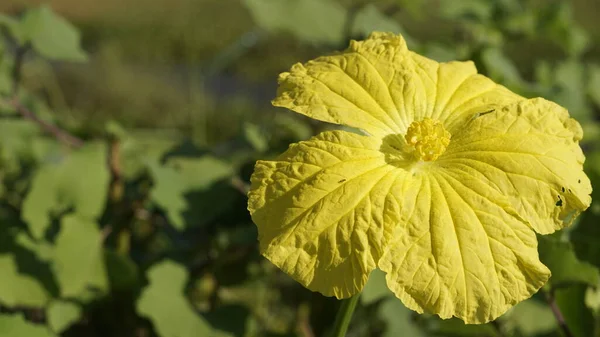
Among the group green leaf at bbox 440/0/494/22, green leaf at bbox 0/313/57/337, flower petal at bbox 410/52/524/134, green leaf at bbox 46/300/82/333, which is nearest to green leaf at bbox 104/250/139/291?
green leaf at bbox 46/300/82/333

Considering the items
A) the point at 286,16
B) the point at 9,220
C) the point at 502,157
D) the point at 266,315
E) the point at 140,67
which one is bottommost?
the point at 140,67

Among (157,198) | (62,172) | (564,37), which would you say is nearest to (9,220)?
(62,172)

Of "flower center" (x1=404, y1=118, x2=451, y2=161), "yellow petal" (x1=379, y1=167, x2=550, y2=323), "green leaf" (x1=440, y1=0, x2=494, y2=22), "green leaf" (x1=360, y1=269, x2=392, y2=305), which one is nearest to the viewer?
"yellow petal" (x1=379, y1=167, x2=550, y2=323)

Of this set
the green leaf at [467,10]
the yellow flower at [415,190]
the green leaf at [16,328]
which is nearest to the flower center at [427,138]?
the yellow flower at [415,190]

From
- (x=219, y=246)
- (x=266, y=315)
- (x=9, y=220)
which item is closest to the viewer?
(x=9, y=220)

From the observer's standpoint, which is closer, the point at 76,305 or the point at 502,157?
the point at 502,157

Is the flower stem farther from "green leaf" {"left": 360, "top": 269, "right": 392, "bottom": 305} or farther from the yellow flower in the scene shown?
"green leaf" {"left": 360, "top": 269, "right": 392, "bottom": 305}

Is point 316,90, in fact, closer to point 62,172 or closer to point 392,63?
point 392,63
